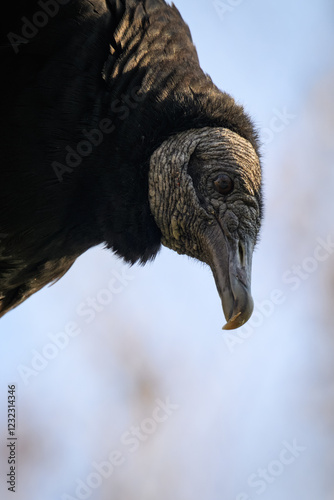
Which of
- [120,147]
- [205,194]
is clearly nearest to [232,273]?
[205,194]

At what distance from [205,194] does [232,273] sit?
603mm

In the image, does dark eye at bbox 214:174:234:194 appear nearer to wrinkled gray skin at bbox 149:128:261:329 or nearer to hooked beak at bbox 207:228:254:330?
wrinkled gray skin at bbox 149:128:261:329

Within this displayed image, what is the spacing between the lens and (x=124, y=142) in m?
4.35

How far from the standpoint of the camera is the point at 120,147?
436 cm

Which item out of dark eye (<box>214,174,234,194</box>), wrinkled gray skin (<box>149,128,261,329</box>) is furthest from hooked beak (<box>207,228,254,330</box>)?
dark eye (<box>214,174,234,194</box>)

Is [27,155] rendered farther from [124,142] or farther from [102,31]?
[102,31]

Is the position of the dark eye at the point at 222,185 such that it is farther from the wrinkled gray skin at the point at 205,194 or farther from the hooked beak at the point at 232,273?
the hooked beak at the point at 232,273

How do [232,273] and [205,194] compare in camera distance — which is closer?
[232,273]

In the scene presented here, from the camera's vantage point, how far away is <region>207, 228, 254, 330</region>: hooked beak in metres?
4.04

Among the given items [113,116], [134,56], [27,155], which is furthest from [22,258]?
[134,56]

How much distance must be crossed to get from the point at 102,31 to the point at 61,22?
0.78 ft

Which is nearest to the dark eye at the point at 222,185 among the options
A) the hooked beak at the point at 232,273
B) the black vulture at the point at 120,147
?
the black vulture at the point at 120,147

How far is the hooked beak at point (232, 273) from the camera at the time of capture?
159 inches

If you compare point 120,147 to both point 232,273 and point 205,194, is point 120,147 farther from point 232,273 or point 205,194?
point 232,273
